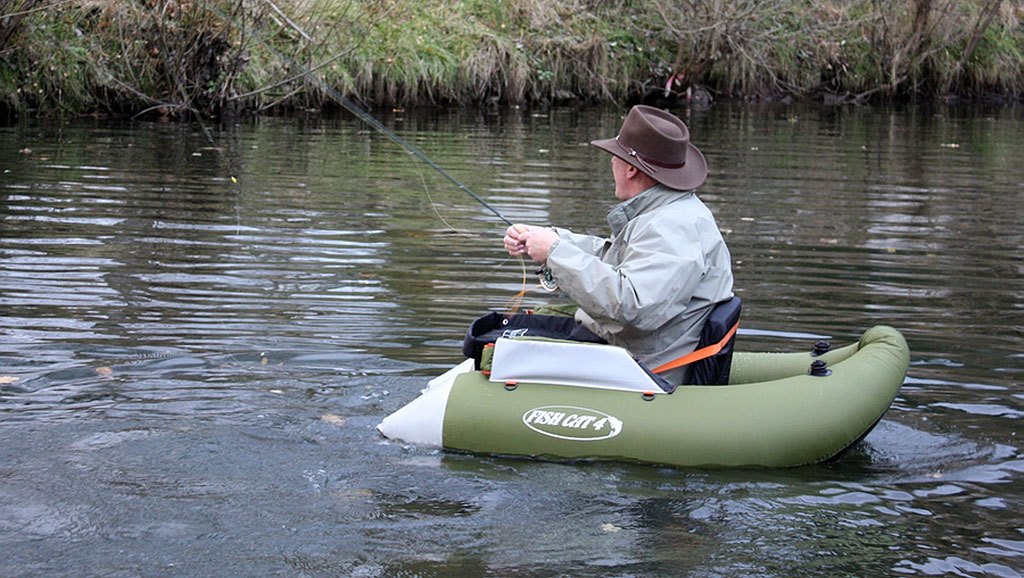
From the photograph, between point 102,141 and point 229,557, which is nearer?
point 229,557

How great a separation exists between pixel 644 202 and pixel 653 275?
0.36m

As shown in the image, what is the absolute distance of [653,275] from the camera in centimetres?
433

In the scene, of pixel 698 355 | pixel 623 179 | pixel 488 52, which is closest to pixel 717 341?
pixel 698 355

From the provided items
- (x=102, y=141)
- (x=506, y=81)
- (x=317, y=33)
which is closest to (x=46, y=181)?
(x=102, y=141)

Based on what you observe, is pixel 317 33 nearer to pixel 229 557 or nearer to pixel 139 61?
pixel 139 61

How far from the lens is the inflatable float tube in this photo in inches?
176

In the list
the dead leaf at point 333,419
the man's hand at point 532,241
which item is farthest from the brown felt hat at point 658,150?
the dead leaf at point 333,419

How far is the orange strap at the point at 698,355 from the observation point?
4.61 meters

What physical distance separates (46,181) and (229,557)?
28.5ft

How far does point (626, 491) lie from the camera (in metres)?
4.34

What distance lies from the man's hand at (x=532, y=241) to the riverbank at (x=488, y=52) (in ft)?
33.5

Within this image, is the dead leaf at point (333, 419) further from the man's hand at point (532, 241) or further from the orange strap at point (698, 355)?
the orange strap at point (698, 355)

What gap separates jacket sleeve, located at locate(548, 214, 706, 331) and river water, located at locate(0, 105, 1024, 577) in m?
0.60

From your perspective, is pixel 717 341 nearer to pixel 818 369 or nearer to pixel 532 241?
pixel 818 369
